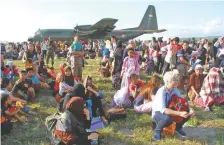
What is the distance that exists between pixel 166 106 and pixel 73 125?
6.41 ft

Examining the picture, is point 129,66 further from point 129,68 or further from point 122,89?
point 122,89

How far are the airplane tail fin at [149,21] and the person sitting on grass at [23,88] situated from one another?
92.5ft

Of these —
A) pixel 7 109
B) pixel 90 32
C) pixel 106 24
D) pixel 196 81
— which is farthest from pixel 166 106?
pixel 90 32

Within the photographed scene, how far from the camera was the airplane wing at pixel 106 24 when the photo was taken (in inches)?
1155

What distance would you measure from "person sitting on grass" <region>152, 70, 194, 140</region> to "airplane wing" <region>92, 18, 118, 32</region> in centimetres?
2366

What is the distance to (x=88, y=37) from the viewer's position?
31.3 metres

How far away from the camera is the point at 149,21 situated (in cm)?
3750

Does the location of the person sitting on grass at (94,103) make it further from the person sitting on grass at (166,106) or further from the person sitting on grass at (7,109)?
the person sitting on grass at (7,109)

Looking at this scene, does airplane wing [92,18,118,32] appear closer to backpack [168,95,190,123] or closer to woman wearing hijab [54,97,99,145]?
backpack [168,95,190,123]

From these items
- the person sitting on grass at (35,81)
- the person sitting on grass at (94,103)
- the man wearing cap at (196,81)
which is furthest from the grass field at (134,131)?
the person sitting on grass at (35,81)

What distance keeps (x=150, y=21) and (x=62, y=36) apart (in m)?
11.5

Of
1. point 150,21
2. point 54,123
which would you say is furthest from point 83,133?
point 150,21

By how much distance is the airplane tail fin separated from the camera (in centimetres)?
3697

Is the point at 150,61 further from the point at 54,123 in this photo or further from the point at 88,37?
the point at 88,37
